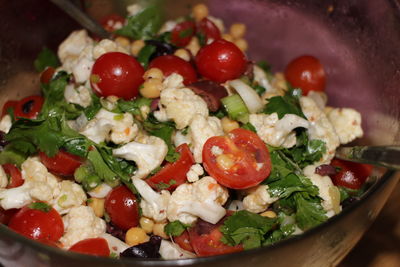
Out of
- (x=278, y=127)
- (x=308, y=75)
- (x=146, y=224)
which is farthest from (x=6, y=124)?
(x=308, y=75)

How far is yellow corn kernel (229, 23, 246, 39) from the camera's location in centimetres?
306

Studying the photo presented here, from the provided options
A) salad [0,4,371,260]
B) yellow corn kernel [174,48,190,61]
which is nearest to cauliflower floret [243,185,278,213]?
salad [0,4,371,260]

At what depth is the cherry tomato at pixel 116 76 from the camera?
2.39 m

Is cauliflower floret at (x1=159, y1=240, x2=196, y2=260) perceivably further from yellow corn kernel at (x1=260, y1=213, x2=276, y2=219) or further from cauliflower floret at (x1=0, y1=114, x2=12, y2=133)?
cauliflower floret at (x1=0, y1=114, x2=12, y2=133)

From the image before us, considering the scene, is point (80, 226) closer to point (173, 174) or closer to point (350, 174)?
point (173, 174)

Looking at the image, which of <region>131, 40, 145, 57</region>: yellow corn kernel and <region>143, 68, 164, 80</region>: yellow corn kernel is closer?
<region>143, 68, 164, 80</region>: yellow corn kernel

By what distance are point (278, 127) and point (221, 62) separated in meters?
0.44

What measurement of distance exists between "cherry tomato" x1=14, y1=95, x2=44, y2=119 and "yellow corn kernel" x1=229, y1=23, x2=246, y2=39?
1.13 m

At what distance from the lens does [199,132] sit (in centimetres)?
214

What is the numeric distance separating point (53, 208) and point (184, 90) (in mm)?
697

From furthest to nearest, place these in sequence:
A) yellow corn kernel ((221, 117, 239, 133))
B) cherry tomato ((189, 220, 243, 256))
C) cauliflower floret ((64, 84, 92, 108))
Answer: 1. cauliflower floret ((64, 84, 92, 108))
2. yellow corn kernel ((221, 117, 239, 133))
3. cherry tomato ((189, 220, 243, 256))

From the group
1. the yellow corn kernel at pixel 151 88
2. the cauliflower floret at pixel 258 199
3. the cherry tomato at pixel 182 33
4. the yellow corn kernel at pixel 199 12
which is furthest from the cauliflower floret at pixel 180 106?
the yellow corn kernel at pixel 199 12

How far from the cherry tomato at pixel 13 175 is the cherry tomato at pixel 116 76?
1.61ft

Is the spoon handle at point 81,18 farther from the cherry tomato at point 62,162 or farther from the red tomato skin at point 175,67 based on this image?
the cherry tomato at point 62,162
